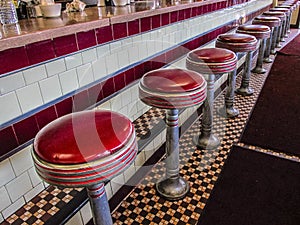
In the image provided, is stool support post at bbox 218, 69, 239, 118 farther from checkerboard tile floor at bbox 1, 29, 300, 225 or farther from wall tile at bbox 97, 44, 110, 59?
wall tile at bbox 97, 44, 110, 59

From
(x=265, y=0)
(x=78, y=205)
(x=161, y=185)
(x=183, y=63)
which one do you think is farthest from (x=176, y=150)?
(x=265, y=0)

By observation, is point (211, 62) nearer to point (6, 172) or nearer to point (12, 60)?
point (12, 60)

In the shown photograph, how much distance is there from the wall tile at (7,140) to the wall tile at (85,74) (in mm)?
540

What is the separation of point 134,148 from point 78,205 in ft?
2.52

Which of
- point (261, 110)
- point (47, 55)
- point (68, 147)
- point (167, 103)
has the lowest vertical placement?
point (261, 110)

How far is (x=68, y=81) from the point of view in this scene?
66.5 inches

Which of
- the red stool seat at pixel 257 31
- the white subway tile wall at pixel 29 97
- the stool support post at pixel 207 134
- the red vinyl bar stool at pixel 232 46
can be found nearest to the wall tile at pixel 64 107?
the white subway tile wall at pixel 29 97

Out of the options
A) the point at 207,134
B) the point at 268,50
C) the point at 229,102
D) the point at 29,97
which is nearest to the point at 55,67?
the point at 29,97

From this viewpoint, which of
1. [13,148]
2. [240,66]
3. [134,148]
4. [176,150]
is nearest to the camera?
[134,148]

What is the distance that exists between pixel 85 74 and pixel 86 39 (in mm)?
225

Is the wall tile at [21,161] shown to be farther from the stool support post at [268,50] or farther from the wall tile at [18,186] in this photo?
the stool support post at [268,50]

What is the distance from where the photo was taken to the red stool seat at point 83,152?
102cm

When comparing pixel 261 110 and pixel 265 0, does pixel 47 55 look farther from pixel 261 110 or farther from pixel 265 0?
pixel 265 0

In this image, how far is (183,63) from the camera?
3244 mm
